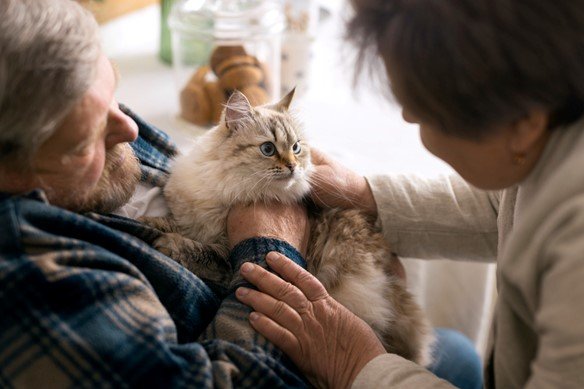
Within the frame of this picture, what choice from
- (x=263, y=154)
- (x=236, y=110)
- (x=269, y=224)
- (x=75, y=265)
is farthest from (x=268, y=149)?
(x=75, y=265)

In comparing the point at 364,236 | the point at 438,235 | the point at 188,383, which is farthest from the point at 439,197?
the point at 188,383

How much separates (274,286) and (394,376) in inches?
11.4

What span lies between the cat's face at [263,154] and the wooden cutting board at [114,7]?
149cm

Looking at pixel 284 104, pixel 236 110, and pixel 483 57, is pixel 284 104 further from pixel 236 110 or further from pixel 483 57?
pixel 483 57

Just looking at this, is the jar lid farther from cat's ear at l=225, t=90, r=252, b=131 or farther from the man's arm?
the man's arm

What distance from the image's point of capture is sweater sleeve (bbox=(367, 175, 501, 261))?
57.2 inches

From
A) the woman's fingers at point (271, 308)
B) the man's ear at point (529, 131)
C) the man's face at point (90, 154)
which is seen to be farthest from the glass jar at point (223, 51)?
the man's ear at point (529, 131)

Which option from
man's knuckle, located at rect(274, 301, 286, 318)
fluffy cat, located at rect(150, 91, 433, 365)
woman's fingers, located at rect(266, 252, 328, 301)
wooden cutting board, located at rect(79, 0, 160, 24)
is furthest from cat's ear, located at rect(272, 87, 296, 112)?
wooden cutting board, located at rect(79, 0, 160, 24)

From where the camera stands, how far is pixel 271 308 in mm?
1164

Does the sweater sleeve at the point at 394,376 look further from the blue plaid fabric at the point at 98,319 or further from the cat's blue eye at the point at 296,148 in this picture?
the cat's blue eye at the point at 296,148

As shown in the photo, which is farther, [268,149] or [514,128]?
[268,149]

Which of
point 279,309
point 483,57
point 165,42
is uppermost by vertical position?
point 483,57

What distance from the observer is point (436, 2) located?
822 millimetres

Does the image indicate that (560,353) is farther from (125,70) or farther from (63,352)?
(125,70)
